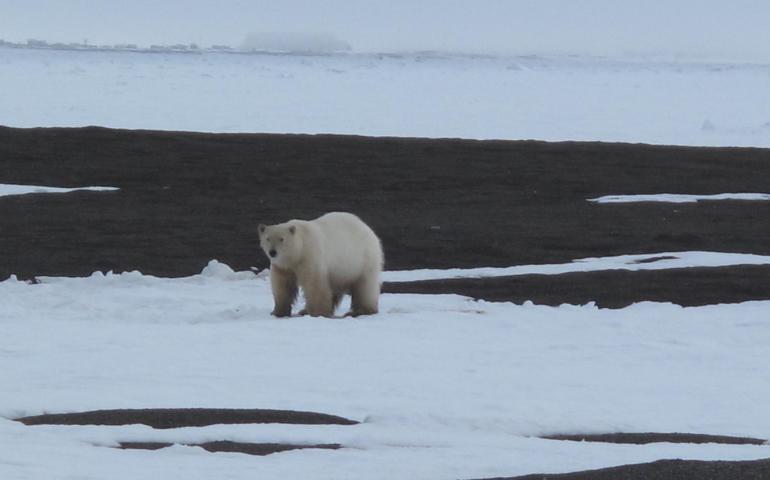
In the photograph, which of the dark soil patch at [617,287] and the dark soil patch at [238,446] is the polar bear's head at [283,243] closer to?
the dark soil patch at [617,287]

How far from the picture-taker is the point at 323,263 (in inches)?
377

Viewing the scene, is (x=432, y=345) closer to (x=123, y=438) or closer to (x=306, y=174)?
(x=123, y=438)

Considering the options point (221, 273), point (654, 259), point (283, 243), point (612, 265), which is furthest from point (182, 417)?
point (654, 259)

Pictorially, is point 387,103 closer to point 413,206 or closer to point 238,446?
point 413,206

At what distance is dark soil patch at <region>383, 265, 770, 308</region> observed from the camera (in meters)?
11.4

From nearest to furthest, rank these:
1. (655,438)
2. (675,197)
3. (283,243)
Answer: (655,438)
(283,243)
(675,197)

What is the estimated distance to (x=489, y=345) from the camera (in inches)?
343

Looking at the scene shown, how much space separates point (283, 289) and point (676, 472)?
16.0 feet

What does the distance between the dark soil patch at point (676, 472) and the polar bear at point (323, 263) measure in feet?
14.5

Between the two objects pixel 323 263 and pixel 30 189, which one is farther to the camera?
pixel 30 189

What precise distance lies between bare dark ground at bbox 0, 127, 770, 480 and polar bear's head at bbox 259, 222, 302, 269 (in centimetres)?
262

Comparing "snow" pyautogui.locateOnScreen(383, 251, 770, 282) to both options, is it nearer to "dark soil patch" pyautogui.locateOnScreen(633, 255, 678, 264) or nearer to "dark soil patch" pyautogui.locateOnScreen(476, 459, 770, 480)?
"dark soil patch" pyautogui.locateOnScreen(633, 255, 678, 264)

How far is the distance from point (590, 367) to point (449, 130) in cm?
2603

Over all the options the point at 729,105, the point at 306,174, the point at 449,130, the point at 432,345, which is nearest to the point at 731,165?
the point at 306,174
